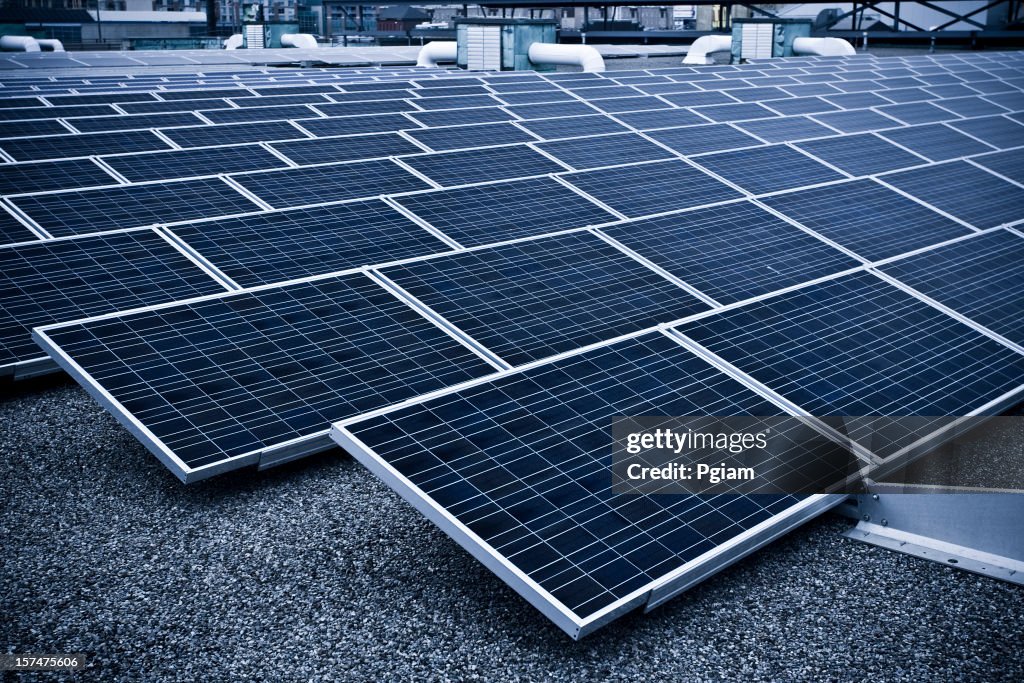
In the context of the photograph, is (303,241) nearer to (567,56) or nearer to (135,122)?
(135,122)

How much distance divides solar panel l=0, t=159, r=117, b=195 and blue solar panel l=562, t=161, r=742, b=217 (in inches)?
200

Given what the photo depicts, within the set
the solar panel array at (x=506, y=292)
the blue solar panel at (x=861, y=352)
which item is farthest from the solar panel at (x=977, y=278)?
the blue solar panel at (x=861, y=352)

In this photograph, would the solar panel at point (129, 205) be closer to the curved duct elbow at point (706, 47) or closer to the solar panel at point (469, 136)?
the solar panel at point (469, 136)

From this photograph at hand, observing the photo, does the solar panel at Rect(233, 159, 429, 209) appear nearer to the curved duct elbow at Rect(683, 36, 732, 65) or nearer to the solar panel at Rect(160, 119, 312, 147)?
the solar panel at Rect(160, 119, 312, 147)

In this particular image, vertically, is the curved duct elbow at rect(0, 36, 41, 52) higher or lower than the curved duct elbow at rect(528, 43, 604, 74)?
higher

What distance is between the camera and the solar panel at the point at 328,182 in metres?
10.2

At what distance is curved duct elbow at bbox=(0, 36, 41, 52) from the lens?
40.3m

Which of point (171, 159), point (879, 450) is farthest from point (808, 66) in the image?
point (879, 450)

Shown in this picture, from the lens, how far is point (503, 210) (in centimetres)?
1023

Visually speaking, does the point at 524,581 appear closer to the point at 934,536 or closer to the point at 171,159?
the point at 934,536

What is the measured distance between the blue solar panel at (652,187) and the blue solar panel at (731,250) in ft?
1.04

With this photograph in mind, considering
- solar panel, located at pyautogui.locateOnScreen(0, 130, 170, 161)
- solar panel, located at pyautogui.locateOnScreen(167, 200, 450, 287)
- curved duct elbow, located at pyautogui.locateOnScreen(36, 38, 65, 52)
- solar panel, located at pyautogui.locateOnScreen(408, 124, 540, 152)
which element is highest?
curved duct elbow, located at pyautogui.locateOnScreen(36, 38, 65, 52)

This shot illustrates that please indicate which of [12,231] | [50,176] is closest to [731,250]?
[12,231]

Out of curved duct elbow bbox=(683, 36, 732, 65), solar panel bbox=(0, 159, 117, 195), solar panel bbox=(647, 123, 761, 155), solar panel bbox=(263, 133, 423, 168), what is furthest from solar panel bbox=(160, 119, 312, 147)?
curved duct elbow bbox=(683, 36, 732, 65)
